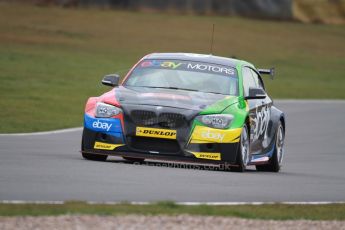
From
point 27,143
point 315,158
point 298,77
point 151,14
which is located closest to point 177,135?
point 27,143

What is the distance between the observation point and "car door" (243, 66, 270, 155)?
1402cm

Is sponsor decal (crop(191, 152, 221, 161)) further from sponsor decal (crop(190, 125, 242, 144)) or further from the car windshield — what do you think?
the car windshield

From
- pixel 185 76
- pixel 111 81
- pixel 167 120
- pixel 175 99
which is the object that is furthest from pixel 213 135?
pixel 111 81

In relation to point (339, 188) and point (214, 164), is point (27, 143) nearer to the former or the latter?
point (214, 164)

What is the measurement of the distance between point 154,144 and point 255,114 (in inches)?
65.8

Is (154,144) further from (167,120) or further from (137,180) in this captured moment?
(137,180)

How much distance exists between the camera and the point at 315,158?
57.4ft

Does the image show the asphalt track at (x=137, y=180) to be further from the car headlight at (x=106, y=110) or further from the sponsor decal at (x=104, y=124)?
the car headlight at (x=106, y=110)

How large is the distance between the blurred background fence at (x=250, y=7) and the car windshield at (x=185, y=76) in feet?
103

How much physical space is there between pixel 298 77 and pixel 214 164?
83.9ft

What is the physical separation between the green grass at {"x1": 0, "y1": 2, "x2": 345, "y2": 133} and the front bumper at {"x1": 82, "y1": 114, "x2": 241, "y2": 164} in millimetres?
11984

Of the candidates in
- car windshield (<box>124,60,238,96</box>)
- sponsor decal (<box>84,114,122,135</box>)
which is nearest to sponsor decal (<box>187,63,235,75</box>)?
car windshield (<box>124,60,238,96</box>)

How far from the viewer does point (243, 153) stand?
44.0 ft

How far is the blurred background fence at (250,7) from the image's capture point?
4591 cm
